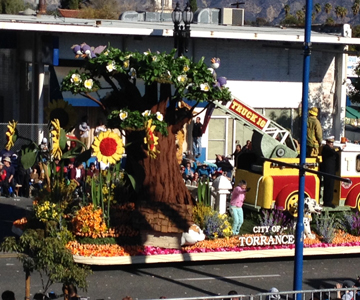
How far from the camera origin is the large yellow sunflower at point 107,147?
16.5 m

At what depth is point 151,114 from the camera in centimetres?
1733

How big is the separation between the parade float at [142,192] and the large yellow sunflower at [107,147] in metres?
0.02

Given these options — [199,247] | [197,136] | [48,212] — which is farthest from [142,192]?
[197,136]

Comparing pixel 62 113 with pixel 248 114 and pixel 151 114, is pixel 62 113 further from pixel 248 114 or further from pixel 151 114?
pixel 248 114

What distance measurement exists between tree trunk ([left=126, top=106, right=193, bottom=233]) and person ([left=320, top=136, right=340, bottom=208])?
389 centimetres

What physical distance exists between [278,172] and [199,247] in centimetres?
314

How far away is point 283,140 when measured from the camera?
810 inches

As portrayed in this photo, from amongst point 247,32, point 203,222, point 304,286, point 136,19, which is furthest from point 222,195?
point 136,19

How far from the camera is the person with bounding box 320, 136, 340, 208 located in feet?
A: 65.6

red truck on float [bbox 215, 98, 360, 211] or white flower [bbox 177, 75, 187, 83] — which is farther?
red truck on float [bbox 215, 98, 360, 211]

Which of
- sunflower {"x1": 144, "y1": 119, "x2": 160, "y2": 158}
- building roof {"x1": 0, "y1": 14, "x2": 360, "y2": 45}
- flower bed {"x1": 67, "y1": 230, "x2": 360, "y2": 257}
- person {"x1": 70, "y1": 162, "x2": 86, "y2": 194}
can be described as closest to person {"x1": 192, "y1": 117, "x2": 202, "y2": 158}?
building roof {"x1": 0, "y1": 14, "x2": 360, "y2": 45}

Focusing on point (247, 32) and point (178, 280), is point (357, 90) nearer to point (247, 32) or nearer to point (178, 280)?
point (247, 32)

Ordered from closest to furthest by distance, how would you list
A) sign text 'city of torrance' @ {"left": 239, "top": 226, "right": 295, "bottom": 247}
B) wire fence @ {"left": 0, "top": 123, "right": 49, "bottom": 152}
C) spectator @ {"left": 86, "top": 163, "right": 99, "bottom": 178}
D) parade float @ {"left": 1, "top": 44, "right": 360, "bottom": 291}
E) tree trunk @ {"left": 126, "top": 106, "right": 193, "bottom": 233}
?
parade float @ {"left": 1, "top": 44, "right": 360, "bottom": 291} → tree trunk @ {"left": 126, "top": 106, "right": 193, "bottom": 233} → sign text 'city of torrance' @ {"left": 239, "top": 226, "right": 295, "bottom": 247} → spectator @ {"left": 86, "top": 163, "right": 99, "bottom": 178} → wire fence @ {"left": 0, "top": 123, "right": 49, "bottom": 152}

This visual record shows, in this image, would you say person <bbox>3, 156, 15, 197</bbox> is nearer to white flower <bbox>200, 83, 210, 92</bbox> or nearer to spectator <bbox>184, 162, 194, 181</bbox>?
spectator <bbox>184, 162, 194, 181</bbox>
